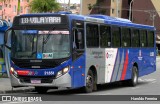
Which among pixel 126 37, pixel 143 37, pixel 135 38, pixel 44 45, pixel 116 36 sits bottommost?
pixel 143 37

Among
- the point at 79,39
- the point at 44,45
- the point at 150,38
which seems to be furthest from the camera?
the point at 150,38

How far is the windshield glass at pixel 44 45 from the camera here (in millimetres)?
16203

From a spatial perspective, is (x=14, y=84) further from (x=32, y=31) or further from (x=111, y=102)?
(x=111, y=102)

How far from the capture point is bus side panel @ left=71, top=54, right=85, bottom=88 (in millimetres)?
16469

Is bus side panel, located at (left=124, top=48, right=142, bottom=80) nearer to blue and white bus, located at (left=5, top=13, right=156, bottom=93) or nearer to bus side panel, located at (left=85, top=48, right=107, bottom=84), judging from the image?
bus side panel, located at (left=85, top=48, right=107, bottom=84)

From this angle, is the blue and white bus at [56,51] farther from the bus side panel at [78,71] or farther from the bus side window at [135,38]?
the bus side window at [135,38]

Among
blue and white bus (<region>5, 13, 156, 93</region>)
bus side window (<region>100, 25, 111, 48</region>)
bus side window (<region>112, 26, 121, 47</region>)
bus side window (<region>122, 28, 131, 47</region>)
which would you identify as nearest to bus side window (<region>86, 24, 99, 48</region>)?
blue and white bus (<region>5, 13, 156, 93</region>)

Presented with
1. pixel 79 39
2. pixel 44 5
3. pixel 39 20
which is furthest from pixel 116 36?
pixel 44 5

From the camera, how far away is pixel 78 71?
55.1 ft

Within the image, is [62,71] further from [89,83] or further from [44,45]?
A: [89,83]

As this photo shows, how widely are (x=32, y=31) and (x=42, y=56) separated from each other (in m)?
1.02

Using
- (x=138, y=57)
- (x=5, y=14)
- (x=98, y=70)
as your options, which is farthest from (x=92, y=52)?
(x=5, y=14)

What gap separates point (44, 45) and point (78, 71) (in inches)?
63.8

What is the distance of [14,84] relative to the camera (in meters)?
16.6
